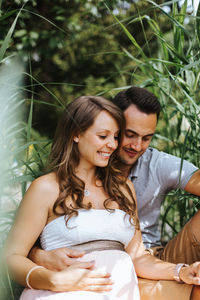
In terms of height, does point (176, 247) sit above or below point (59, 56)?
below

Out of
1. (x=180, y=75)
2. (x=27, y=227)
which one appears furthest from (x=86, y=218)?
(x=180, y=75)

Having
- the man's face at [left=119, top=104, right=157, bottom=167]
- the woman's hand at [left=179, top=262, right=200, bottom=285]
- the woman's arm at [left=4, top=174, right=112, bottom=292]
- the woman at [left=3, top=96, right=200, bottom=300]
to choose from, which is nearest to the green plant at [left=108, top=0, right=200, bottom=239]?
the man's face at [left=119, top=104, right=157, bottom=167]

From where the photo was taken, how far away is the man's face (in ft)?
7.04

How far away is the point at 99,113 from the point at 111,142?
138 millimetres

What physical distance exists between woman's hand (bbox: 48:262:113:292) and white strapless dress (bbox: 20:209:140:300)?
3 centimetres

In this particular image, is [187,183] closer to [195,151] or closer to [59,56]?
[195,151]

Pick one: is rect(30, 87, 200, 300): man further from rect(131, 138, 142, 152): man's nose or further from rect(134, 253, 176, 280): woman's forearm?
rect(134, 253, 176, 280): woman's forearm

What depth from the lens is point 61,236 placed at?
1.63 meters

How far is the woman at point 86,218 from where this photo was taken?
4.88ft

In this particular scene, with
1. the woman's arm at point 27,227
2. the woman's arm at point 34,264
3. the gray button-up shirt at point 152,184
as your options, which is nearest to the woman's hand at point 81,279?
the woman's arm at point 34,264

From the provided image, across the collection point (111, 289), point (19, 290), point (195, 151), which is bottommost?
point (19, 290)

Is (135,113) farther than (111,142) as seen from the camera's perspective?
Yes

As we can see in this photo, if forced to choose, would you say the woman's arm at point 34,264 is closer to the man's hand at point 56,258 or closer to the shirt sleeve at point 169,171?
the man's hand at point 56,258

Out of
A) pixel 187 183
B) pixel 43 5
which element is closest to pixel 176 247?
pixel 187 183
